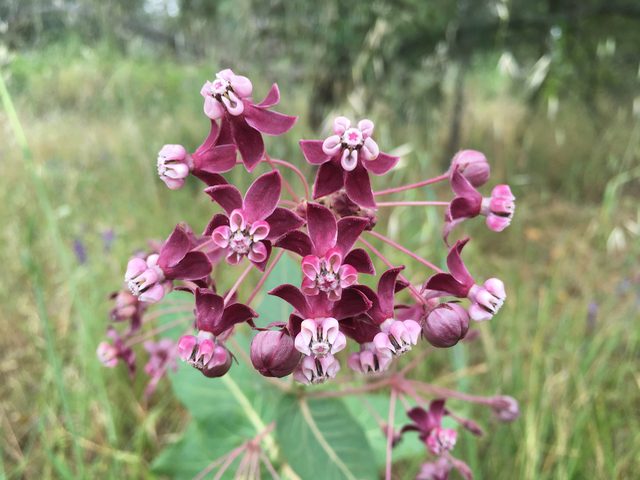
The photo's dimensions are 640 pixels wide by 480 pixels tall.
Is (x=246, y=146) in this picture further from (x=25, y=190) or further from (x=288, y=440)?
(x=25, y=190)

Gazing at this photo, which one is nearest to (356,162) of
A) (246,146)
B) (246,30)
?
(246,146)

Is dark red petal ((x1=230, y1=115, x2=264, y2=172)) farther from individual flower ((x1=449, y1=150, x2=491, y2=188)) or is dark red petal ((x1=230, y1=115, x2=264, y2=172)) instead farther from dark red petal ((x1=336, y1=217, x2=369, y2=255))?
individual flower ((x1=449, y1=150, x2=491, y2=188))

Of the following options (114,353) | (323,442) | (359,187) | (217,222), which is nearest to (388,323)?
(359,187)

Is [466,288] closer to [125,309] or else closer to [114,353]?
[125,309]

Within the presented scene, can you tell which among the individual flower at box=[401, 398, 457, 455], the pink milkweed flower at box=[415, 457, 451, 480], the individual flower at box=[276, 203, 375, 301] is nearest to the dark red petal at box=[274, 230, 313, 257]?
the individual flower at box=[276, 203, 375, 301]

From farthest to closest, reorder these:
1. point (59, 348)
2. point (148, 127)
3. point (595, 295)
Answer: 1. point (148, 127)
2. point (595, 295)
3. point (59, 348)

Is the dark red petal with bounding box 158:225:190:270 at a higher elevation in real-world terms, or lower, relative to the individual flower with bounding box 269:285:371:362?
higher
